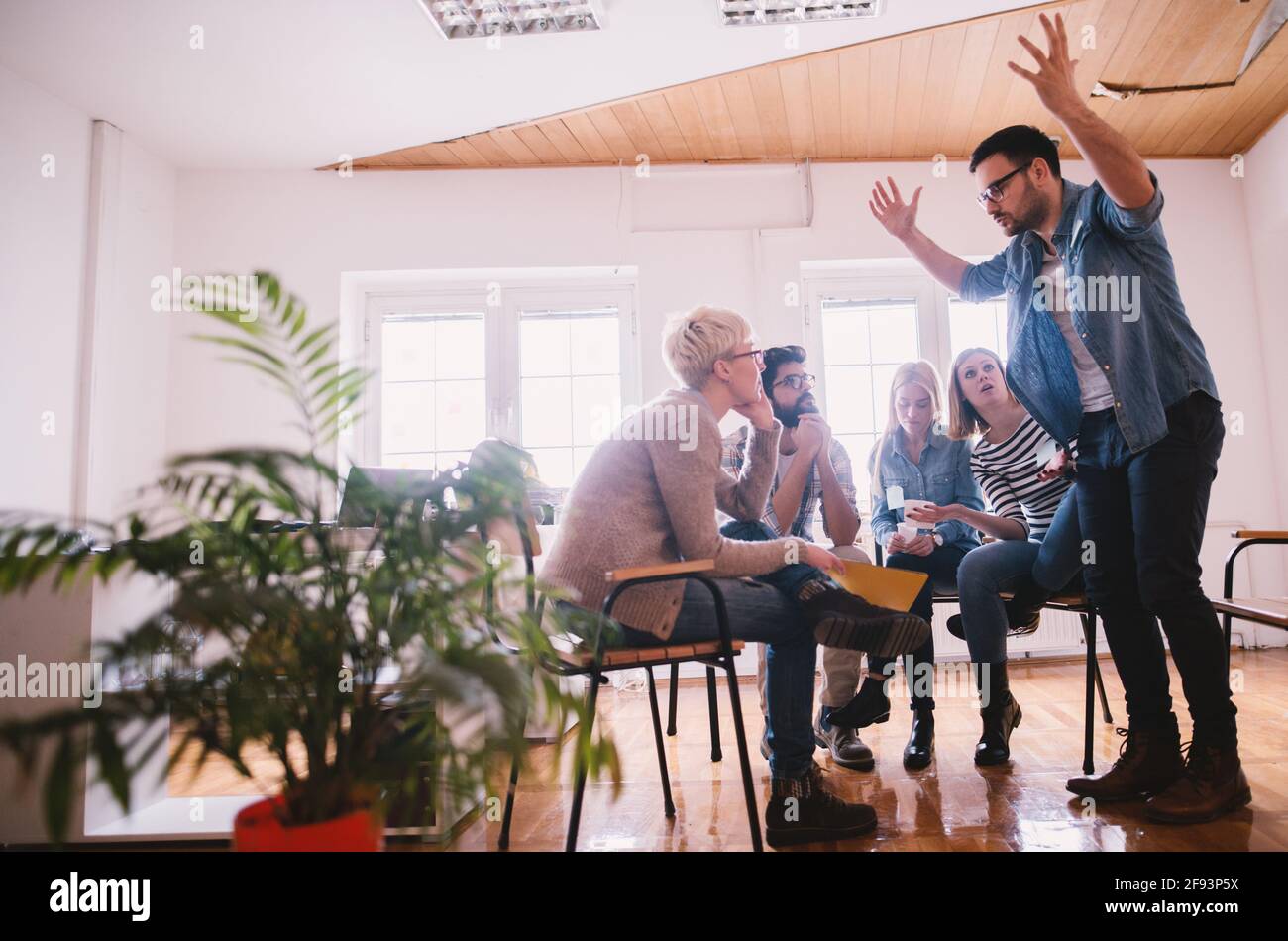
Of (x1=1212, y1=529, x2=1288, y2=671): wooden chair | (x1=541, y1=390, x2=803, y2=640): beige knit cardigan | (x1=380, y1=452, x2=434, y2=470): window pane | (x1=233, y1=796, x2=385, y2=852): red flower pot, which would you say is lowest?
(x1=233, y1=796, x2=385, y2=852): red flower pot

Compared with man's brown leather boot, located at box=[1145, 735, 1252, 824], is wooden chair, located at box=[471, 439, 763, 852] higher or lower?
higher

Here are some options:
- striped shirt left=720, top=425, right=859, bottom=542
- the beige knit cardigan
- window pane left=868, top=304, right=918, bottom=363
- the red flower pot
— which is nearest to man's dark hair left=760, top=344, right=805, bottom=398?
striped shirt left=720, top=425, right=859, bottom=542

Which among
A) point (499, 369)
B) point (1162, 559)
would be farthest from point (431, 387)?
point (1162, 559)

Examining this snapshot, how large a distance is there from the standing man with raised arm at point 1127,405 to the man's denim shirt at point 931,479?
60cm

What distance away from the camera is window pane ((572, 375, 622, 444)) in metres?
4.55

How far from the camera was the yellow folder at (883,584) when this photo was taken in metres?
1.81

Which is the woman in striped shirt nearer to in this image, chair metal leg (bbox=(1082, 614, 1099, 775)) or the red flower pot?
chair metal leg (bbox=(1082, 614, 1099, 775))

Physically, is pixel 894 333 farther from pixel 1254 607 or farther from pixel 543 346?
pixel 1254 607

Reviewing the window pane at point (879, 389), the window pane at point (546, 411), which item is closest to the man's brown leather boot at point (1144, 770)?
the window pane at point (879, 389)

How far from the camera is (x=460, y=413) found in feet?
15.0

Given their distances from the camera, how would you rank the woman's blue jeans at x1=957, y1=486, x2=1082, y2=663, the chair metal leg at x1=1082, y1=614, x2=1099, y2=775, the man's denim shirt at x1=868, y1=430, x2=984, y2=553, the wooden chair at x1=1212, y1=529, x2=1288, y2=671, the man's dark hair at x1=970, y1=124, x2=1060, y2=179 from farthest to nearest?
the man's denim shirt at x1=868, y1=430, x2=984, y2=553, the woman's blue jeans at x1=957, y1=486, x2=1082, y2=663, the chair metal leg at x1=1082, y1=614, x2=1099, y2=775, the man's dark hair at x1=970, y1=124, x2=1060, y2=179, the wooden chair at x1=1212, y1=529, x2=1288, y2=671

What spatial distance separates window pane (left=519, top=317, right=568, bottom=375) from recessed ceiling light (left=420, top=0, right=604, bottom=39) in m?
1.61

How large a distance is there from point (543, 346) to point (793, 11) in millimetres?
2088

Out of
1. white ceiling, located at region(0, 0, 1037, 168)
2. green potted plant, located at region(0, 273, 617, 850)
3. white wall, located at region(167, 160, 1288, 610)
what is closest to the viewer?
green potted plant, located at region(0, 273, 617, 850)
